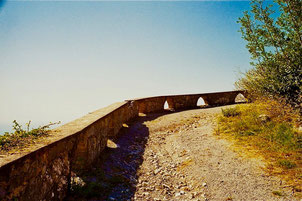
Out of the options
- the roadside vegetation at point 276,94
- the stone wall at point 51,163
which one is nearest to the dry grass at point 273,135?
the roadside vegetation at point 276,94

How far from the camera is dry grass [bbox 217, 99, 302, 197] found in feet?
11.6

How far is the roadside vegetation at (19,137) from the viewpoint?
221cm

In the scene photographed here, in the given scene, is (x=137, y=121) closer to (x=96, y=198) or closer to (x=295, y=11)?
(x=96, y=198)

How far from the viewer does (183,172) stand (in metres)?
4.07

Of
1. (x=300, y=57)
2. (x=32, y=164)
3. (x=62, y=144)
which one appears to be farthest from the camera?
(x=300, y=57)

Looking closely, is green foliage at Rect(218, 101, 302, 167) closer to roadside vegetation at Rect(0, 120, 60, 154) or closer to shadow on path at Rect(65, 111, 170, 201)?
shadow on path at Rect(65, 111, 170, 201)

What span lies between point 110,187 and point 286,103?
17.0 ft

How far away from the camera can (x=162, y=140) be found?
639cm

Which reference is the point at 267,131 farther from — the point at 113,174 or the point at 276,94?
the point at 113,174

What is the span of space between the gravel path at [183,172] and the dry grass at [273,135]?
0.28 m

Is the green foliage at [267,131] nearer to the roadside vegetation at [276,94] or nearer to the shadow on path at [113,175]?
the roadside vegetation at [276,94]

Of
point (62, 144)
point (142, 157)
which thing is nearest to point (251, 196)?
point (142, 157)

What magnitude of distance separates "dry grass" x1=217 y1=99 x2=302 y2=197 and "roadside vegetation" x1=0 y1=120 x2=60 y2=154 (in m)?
4.03

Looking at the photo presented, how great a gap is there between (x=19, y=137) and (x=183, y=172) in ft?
10.3
